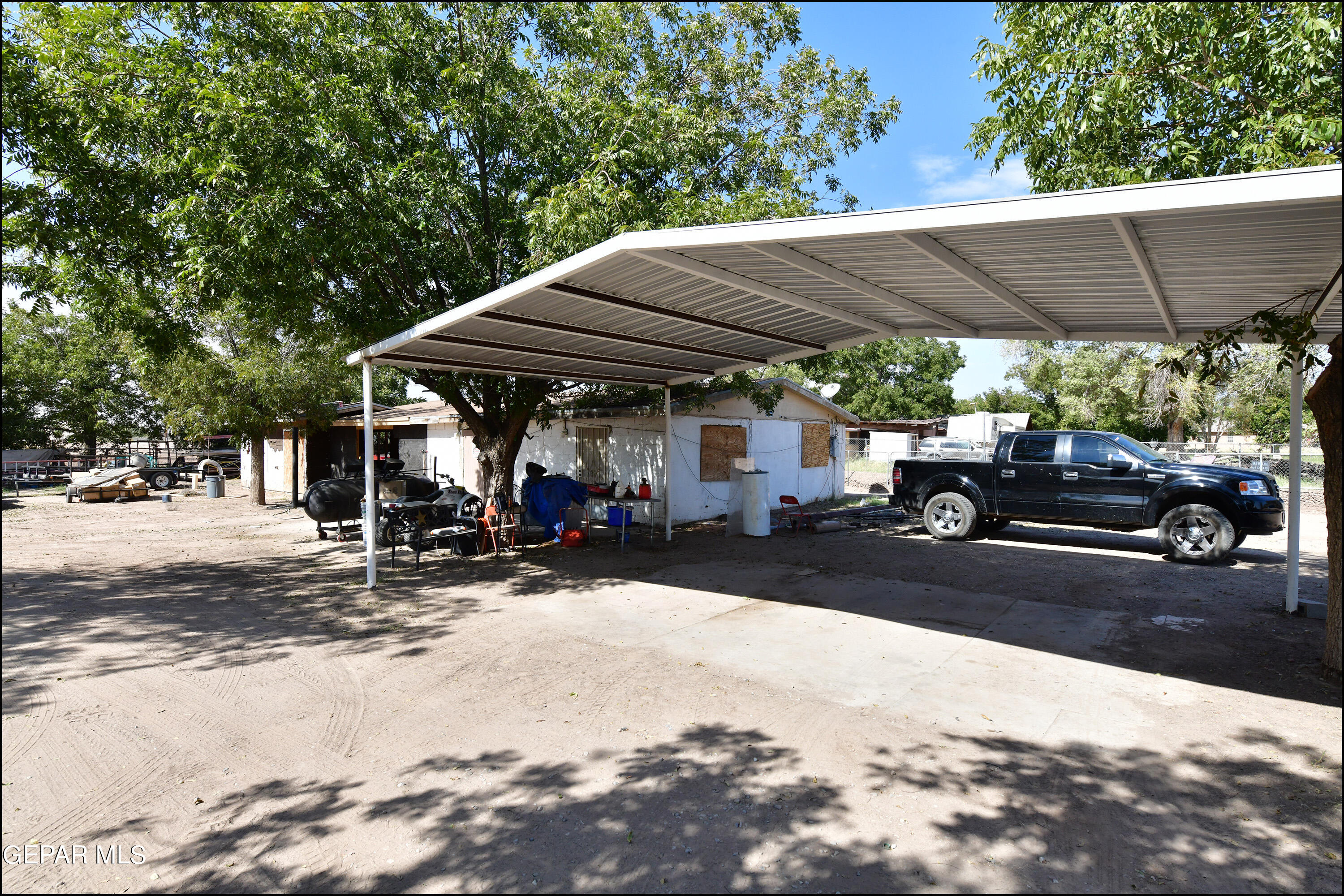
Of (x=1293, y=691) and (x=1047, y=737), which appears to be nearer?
(x=1047, y=737)

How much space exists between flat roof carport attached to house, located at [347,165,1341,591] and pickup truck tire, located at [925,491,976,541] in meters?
4.61

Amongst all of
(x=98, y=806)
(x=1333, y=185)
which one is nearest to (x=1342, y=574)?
(x=1333, y=185)

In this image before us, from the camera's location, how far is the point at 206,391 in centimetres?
1658

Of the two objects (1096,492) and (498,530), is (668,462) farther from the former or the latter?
(1096,492)

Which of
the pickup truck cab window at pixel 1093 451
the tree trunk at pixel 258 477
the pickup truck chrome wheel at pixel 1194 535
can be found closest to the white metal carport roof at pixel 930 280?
the pickup truck cab window at pixel 1093 451

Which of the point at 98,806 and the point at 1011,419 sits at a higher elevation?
the point at 1011,419

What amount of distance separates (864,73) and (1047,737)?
37.6ft

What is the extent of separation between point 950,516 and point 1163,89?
7062 millimetres

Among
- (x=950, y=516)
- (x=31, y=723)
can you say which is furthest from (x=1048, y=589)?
(x=31, y=723)

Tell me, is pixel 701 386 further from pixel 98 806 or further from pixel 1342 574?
pixel 98 806

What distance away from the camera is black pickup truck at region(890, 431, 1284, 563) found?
387 inches

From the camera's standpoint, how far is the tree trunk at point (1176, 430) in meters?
29.8

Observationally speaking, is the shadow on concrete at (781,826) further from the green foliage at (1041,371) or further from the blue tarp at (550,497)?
the green foliage at (1041,371)

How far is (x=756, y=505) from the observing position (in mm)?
13047
